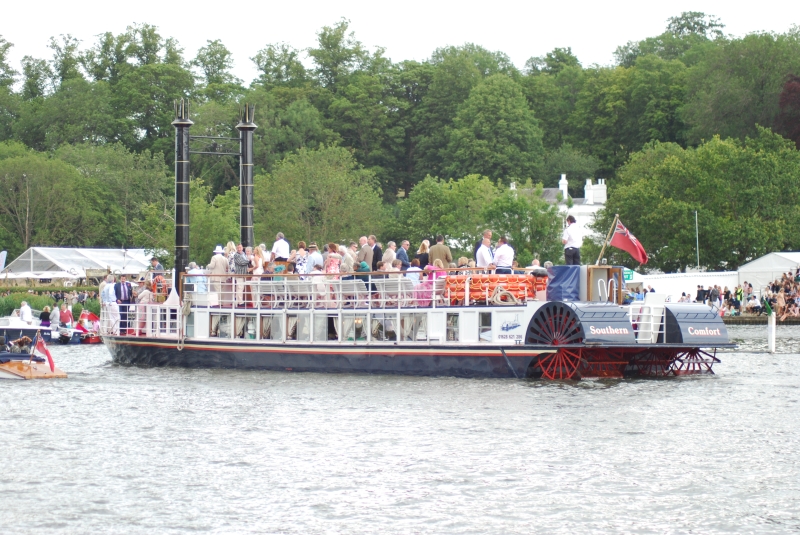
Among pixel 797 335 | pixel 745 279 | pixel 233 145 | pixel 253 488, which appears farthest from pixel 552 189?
pixel 253 488

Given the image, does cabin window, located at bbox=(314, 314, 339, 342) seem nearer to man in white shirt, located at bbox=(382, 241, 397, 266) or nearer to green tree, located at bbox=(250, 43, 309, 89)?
man in white shirt, located at bbox=(382, 241, 397, 266)

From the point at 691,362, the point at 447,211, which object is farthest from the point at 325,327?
the point at 447,211

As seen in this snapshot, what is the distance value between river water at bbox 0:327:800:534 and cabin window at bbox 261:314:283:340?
222 centimetres

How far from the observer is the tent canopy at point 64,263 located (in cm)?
7888

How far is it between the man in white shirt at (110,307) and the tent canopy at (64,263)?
3842 centimetres

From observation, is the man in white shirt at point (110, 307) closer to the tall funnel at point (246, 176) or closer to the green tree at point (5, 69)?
the tall funnel at point (246, 176)

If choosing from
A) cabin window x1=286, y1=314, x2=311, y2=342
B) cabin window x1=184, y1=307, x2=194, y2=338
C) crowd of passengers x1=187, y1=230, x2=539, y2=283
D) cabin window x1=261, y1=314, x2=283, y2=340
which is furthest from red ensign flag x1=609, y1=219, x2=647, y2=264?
cabin window x1=184, y1=307, x2=194, y2=338

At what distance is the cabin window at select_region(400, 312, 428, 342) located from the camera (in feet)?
107

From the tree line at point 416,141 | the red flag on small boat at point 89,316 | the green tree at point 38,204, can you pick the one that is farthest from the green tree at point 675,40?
the red flag on small boat at point 89,316

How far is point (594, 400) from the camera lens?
28.2m

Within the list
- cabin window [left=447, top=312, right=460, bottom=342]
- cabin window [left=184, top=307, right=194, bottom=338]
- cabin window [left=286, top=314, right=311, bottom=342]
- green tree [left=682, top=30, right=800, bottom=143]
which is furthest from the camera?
Result: green tree [left=682, top=30, right=800, bottom=143]

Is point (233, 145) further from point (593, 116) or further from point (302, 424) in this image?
point (302, 424)

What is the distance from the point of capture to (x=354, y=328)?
109ft

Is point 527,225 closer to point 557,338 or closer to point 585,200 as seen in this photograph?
point 585,200
